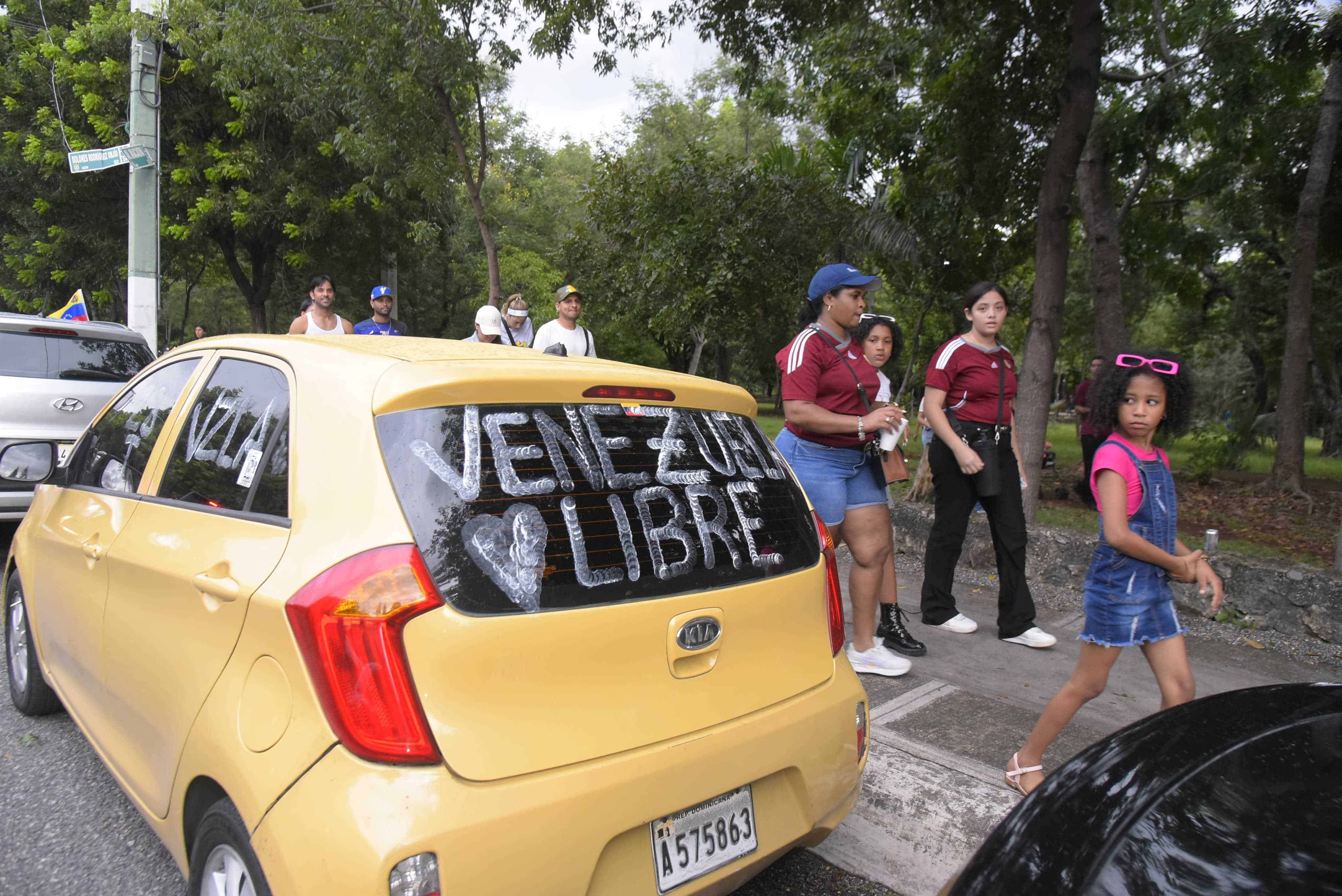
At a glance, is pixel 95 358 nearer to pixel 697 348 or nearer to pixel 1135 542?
pixel 1135 542

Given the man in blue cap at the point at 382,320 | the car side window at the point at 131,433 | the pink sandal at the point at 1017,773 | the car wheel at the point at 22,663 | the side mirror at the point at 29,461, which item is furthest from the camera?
the man in blue cap at the point at 382,320

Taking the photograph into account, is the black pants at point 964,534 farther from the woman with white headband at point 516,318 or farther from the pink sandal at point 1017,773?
the woman with white headband at point 516,318

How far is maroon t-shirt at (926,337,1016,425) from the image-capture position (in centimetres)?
434

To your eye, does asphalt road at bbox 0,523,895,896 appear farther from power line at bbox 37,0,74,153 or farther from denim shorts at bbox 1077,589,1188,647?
power line at bbox 37,0,74,153

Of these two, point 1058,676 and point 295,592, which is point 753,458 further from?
point 1058,676

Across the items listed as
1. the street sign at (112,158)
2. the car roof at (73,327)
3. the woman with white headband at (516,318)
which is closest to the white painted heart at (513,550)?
the woman with white headband at (516,318)

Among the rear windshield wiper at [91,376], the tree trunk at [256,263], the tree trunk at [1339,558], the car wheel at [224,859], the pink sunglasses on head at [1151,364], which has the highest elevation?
the tree trunk at [256,263]

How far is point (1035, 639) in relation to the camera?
474 centimetres

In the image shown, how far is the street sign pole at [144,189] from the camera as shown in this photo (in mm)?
10828

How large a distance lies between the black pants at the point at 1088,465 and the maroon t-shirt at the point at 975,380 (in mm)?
Answer: 506

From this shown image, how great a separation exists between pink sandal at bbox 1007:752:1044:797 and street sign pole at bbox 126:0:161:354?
10.9m

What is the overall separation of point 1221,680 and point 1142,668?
0.34 metres

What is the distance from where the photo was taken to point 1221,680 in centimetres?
430

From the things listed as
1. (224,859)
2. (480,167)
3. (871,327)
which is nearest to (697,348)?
(480,167)
